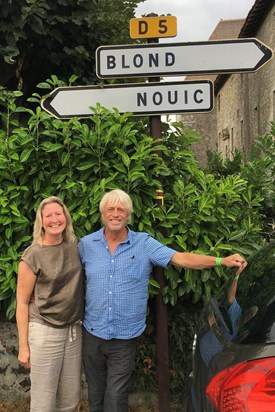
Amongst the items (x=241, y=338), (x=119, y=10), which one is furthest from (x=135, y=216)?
(x=119, y=10)

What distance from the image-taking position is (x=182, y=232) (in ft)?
11.7

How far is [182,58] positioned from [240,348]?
7.89 feet

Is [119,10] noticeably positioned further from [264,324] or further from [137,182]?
[264,324]

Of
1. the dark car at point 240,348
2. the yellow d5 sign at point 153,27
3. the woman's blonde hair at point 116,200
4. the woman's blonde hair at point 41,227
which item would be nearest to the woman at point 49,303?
the woman's blonde hair at point 41,227

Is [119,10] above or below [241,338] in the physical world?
above

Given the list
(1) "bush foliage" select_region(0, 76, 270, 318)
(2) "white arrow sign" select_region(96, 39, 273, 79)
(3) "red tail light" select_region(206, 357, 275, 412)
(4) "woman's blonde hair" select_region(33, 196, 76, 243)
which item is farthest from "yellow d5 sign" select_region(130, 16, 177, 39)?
(3) "red tail light" select_region(206, 357, 275, 412)

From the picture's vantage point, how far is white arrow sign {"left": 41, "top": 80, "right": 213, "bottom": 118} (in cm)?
363

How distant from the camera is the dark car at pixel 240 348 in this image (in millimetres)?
1562

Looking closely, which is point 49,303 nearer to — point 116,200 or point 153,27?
point 116,200

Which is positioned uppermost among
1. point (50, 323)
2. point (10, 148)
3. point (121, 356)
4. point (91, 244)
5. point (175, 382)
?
point (10, 148)

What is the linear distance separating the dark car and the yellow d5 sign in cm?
186

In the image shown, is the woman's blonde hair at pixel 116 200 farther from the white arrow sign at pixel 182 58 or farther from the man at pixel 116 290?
the white arrow sign at pixel 182 58

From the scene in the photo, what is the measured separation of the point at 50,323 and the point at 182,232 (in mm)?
1096

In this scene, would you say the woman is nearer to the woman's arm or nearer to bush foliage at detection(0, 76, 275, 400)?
the woman's arm
